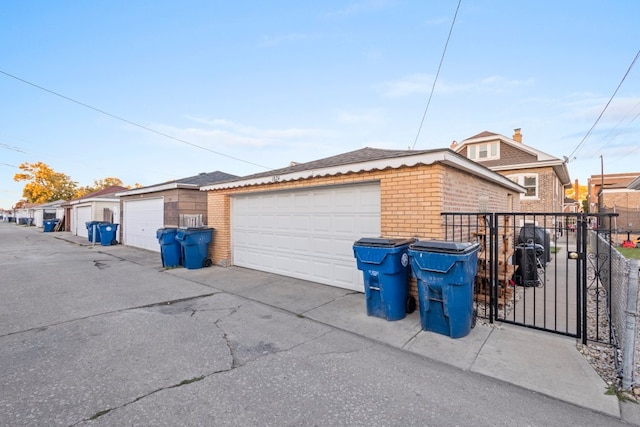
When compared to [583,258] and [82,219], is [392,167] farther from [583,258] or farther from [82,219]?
[82,219]

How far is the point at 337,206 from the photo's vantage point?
619 cm

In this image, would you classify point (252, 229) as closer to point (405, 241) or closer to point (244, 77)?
point (405, 241)

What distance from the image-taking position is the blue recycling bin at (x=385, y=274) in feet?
13.7

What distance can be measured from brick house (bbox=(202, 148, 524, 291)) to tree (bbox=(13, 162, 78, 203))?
183 feet

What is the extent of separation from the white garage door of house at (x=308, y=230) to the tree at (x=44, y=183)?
56764mm

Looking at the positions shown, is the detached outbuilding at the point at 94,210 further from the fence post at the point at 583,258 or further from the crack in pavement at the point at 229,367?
the fence post at the point at 583,258

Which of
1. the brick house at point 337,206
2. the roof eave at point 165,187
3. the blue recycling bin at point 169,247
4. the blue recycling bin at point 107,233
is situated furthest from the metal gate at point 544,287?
the blue recycling bin at point 107,233

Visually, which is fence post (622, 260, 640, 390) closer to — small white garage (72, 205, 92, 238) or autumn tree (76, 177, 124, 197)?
small white garage (72, 205, 92, 238)

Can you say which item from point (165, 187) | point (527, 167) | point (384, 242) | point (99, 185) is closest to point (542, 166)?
point (527, 167)

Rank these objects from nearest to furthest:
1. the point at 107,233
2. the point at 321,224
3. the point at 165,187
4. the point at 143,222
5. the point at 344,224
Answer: the point at 344,224, the point at 321,224, the point at 165,187, the point at 143,222, the point at 107,233

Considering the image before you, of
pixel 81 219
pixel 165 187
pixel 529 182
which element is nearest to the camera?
pixel 165 187

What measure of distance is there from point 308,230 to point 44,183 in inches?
2381

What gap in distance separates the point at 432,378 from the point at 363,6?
8.55m

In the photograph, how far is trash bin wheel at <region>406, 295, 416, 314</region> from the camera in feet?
14.9
